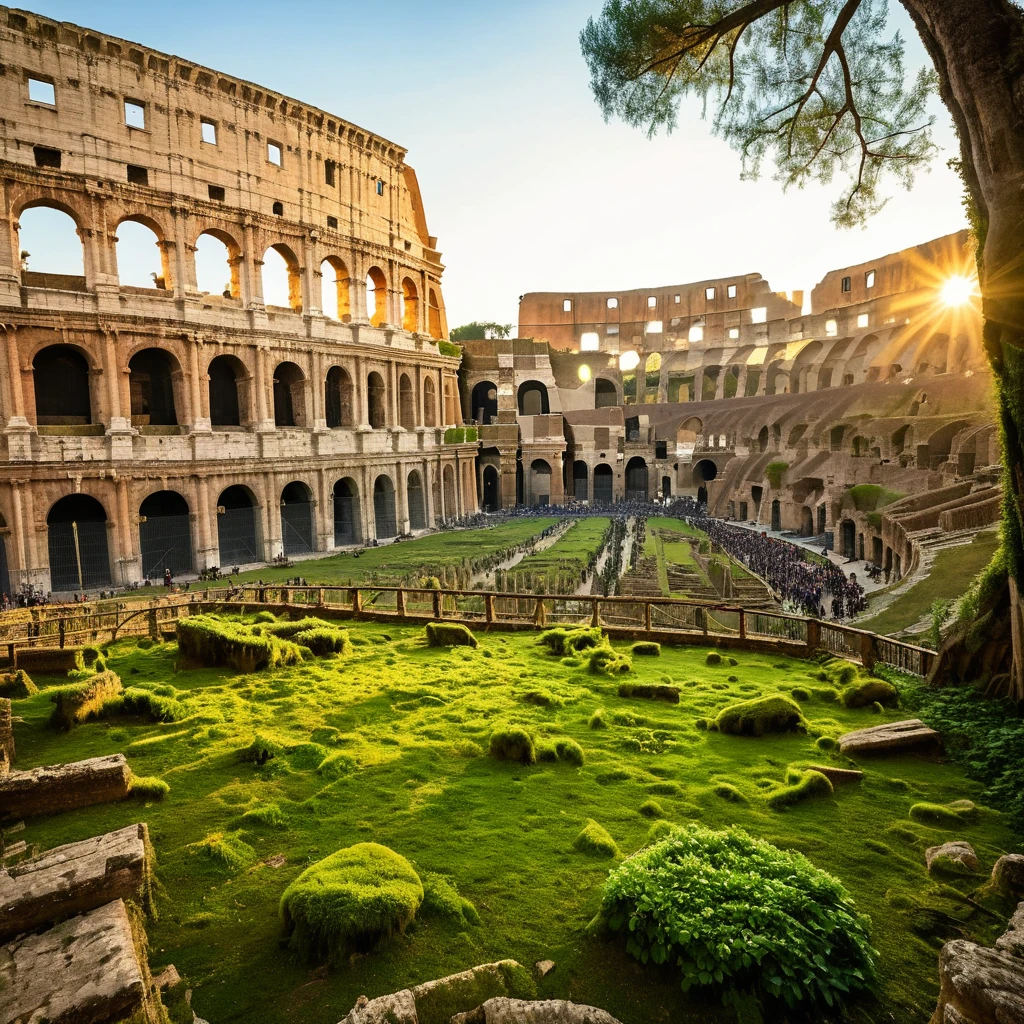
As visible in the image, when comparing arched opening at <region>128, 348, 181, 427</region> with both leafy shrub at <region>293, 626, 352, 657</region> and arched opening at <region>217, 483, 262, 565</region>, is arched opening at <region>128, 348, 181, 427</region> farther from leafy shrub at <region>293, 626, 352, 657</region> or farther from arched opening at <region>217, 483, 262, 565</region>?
leafy shrub at <region>293, 626, 352, 657</region>

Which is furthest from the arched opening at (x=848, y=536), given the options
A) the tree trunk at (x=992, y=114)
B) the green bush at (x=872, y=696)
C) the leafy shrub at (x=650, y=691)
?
the tree trunk at (x=992, y=114)

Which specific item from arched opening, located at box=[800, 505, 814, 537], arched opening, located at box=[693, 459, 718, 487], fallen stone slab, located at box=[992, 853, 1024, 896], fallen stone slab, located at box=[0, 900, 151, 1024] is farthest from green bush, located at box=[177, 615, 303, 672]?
arched opening, located at box=[693, 459, 718, 487]

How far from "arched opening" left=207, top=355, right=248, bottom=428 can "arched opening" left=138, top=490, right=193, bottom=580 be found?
3.89 m

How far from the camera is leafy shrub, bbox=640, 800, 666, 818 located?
5.86 metres

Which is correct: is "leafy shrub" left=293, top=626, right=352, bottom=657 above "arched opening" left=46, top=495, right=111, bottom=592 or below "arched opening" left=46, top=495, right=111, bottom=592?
below

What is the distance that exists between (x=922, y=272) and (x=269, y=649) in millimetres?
46884

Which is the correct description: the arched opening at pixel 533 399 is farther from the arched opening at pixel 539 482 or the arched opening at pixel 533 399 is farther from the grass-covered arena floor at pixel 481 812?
the grass-covered arena floor at pixel 481 812

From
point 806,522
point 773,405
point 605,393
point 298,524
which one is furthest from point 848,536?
point 605,393

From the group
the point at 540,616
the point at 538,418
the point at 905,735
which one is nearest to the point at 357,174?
the point at 538,418

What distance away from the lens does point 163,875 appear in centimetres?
512

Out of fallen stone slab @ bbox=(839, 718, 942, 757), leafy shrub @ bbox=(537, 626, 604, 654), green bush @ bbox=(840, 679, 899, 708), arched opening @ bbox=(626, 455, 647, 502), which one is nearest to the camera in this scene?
fallen stone slab @ bbox=(839, 718, 942, 757)

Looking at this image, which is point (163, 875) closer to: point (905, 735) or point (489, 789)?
point (489, 789)

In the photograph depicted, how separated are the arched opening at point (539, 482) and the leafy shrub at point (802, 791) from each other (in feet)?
132

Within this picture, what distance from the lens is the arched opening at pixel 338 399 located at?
29.6 m
